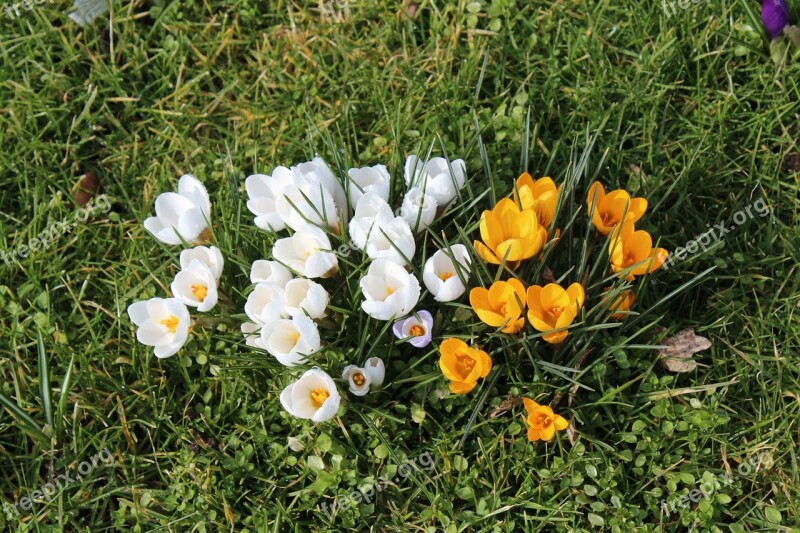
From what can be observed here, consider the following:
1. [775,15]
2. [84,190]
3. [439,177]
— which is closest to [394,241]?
[439,177]

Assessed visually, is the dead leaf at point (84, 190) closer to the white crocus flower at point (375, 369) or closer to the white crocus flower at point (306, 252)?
the white crocus flower at point (306, 252)

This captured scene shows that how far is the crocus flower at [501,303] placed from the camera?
1774 mm

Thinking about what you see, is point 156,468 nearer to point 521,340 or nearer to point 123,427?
point 123,427

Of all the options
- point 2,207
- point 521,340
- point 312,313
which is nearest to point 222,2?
point 2,207

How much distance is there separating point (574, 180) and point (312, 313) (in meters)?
0.71

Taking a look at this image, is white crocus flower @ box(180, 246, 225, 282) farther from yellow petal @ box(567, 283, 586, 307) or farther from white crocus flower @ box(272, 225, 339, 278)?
yellow petal @ box(567, 283, 586, 307)

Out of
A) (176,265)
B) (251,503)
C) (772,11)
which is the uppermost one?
(772,11)

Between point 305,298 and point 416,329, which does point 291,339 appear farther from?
point 416,329

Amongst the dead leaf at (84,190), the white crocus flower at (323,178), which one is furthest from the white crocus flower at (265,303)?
the dead leaf at (84,190)

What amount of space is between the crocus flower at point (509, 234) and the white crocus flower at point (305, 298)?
0.38 meters

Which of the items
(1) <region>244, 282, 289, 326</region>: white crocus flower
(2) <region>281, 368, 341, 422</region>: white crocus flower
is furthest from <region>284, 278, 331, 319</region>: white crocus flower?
(2) <region>281, 368, 341, 422</region>: white crocus flower

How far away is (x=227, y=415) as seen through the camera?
2119mm

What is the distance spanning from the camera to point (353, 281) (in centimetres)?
197

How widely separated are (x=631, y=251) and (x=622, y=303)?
0.41 ft
